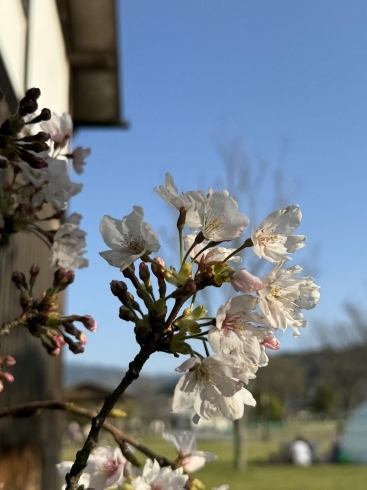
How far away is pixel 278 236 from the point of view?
726 millimetres

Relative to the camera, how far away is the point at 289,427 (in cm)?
2989

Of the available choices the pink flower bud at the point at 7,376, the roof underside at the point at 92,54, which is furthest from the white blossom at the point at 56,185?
the roof underside at the point at 92,54

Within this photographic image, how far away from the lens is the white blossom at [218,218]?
0.69 m

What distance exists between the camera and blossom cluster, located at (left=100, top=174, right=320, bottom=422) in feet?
2.16

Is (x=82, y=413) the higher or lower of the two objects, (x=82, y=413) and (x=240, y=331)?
the lower

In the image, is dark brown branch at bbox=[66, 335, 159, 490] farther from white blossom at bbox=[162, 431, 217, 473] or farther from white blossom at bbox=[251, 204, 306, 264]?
white blossom at bbox=[162, 431, 217, 473]

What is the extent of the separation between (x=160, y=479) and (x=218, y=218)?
0.40 metres

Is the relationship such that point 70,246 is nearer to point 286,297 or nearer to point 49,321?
point 49,321

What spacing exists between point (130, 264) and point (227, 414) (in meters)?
0.24

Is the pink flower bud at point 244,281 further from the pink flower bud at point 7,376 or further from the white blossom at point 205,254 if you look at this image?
the pink flower bud at point 7,376

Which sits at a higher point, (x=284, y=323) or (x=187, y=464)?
(x=284, y=323)

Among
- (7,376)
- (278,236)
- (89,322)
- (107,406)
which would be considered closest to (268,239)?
(278,236)

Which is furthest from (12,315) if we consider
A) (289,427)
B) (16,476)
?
(289,427)

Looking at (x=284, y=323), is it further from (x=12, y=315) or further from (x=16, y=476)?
(x=16, y=476)
